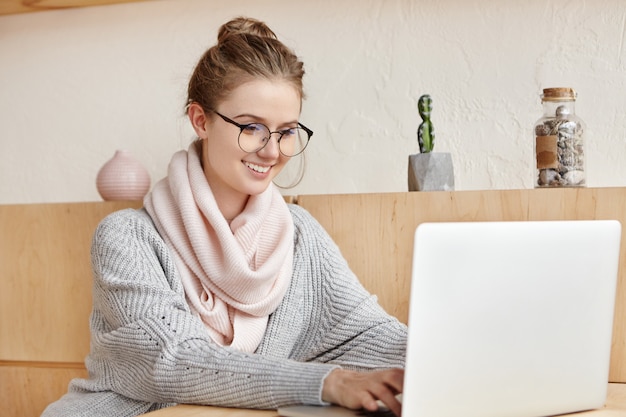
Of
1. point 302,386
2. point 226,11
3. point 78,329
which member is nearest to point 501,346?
point 302,386

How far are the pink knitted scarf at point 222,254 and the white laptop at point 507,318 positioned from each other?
49 cm

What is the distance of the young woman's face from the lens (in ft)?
5.35

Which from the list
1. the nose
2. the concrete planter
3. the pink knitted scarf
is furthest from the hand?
the concrete planter

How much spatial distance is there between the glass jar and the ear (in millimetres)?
721

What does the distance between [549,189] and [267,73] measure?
645 mm

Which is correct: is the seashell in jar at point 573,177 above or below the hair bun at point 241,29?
below

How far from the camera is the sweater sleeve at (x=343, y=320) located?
1.56 metres

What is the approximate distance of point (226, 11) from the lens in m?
2.35

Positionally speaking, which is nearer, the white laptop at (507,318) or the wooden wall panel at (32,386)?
the white laptop at (507,318)

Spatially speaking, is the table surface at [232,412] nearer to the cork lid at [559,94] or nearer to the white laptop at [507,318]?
the white laptop at [507,318]

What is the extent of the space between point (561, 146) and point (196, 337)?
0.91 m

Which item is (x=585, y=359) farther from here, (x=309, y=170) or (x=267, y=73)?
(x=309, y=170)

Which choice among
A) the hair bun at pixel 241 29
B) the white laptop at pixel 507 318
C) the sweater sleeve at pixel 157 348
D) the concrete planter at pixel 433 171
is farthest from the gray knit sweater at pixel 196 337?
the hair bun at pixel 241 29

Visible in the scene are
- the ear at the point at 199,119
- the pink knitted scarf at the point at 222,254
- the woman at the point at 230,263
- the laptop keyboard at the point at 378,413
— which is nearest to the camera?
the laptop keyboard at the point at 378,413
